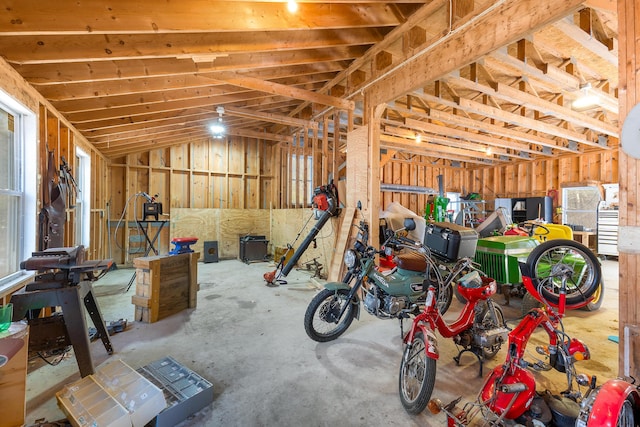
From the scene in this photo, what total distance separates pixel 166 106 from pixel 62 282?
3115 millimetres

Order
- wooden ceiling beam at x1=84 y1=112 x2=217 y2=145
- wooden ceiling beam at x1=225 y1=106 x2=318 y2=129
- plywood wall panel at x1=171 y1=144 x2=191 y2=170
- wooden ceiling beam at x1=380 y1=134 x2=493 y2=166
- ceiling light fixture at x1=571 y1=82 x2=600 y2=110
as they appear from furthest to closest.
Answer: plywood wall panel at x1=171 y1=144 x2=191 y2=170, wooden ceiling beam at x1=380 y1=134 x2=493 y2=166, wooden ceiling beam at x1=225 y1=106 x2=318 y2=129, wooden ceiling beam at x1=84 y1=112 x2=217 y2=145, ceiling light fixture at x1=571 y1=82 x2=600 y2=110

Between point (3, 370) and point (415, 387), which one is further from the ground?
point (3, 370)

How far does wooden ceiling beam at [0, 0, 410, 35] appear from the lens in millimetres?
1978

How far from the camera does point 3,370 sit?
141 centimetres

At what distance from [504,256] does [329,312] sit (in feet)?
7.83

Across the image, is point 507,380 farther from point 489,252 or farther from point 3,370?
point 3,370

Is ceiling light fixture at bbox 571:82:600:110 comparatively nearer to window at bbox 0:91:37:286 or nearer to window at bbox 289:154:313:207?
window at bbox 289:154:313:207

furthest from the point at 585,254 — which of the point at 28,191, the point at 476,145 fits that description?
the point at 476,145

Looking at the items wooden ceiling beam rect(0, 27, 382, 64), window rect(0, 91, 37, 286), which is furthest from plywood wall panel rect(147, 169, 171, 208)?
wooden ceiling beam rect(0, 27, 382, 64)

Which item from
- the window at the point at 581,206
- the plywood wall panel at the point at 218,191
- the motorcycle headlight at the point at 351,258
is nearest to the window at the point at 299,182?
the plywood wall panel at the point at 218,191

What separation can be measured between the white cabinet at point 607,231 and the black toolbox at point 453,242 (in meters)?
7.47

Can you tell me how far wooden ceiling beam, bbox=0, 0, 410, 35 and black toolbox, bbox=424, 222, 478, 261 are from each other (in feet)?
8.09

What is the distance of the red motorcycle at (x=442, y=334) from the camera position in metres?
1.78

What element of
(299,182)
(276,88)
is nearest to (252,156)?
(299,182)
